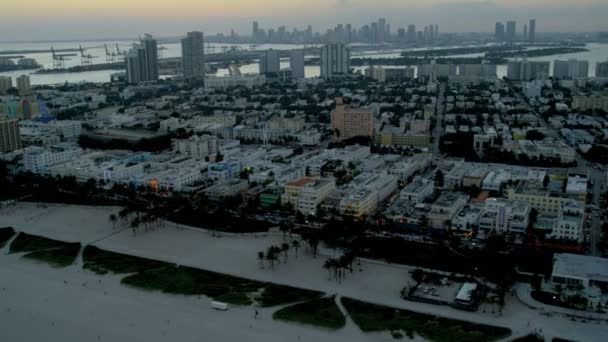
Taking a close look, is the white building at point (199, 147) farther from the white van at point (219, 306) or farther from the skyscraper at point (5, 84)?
the skyscraper at point (5, 84)

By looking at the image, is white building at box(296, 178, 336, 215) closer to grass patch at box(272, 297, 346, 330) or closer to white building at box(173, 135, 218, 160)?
grass patch at box(272, 297, 346, 330)

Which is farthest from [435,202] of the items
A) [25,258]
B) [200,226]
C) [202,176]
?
[25,258]

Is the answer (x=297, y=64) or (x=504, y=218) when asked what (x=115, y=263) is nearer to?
(x=504, y=218)

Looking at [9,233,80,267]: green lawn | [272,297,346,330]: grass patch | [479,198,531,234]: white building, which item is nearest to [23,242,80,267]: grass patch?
[9,233,80,267]: green lawn

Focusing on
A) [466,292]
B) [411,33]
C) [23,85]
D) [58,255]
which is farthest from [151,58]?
[411,33]

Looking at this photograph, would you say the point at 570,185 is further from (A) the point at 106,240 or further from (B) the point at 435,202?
(A) the point at 106,240
